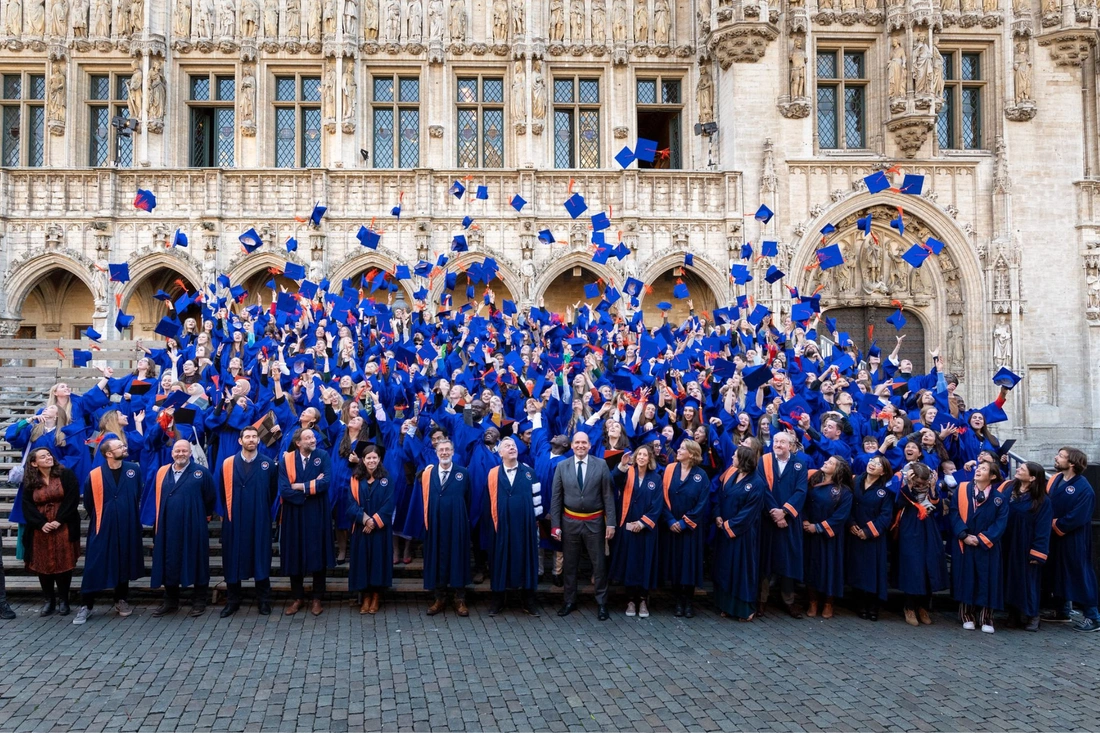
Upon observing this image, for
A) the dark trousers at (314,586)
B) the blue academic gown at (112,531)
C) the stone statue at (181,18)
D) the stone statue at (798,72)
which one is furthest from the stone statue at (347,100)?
the dark trousers at (314,586)

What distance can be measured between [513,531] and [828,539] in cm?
300

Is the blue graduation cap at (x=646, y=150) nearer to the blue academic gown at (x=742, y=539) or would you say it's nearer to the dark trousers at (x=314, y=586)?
the blue academic gown at (x=742, y=539)

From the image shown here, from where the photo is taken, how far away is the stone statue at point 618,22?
1825 centimetres

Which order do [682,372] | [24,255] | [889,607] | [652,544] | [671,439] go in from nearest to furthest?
[652,544], [889,607], [671,439], [682,372], [24,255]

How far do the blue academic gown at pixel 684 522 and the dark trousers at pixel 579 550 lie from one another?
63 centimetres

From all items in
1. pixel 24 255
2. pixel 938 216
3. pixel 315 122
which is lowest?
pixel 24 255

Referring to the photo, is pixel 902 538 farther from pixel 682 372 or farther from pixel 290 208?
pixel 290 208

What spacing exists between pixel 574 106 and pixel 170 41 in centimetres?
1038

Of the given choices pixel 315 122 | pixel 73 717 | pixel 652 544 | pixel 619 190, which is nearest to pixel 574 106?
pixel 619 190

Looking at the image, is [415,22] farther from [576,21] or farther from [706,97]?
[706,97]

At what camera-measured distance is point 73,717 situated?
4449mm

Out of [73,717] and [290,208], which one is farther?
[290,208]

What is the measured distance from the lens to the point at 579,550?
669 cm

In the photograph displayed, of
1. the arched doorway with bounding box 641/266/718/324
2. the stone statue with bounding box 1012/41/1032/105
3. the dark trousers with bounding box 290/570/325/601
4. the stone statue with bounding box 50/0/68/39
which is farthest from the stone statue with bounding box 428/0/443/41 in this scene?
the dark trousers with bounding box 290/570/325/601
